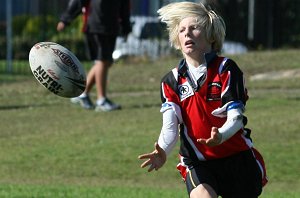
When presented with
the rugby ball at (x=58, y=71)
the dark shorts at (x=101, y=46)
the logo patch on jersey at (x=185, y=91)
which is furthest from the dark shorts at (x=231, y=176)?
the dark shorts at (x=101, y=46)

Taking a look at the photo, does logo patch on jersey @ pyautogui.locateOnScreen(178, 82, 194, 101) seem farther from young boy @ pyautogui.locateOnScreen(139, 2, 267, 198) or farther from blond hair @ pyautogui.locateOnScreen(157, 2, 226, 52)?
blond hair @ pyautogui.locateOnScreen(157, 2, 226, 52)

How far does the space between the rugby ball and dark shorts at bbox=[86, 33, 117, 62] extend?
596 cm

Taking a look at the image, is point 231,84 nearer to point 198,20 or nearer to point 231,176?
point 198,20

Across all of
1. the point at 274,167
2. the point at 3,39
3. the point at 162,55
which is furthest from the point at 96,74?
the point at 3,39

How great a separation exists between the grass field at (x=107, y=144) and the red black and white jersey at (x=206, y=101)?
2365mm

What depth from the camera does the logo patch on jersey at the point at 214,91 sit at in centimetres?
652

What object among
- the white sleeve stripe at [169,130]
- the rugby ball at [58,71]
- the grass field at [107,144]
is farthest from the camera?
the grass field at [107,144]

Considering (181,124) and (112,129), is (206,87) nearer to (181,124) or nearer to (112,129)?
(181,124)

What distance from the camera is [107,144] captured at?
12.2m

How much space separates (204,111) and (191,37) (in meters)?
0.49

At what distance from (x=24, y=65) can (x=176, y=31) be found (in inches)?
829

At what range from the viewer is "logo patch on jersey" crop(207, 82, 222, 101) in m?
6.52

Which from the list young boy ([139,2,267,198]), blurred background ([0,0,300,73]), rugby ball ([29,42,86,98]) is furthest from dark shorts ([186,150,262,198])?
blurred background ([0,0,300,73])

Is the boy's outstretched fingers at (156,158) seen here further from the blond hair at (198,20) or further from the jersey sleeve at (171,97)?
the blond hair at (198,20)
